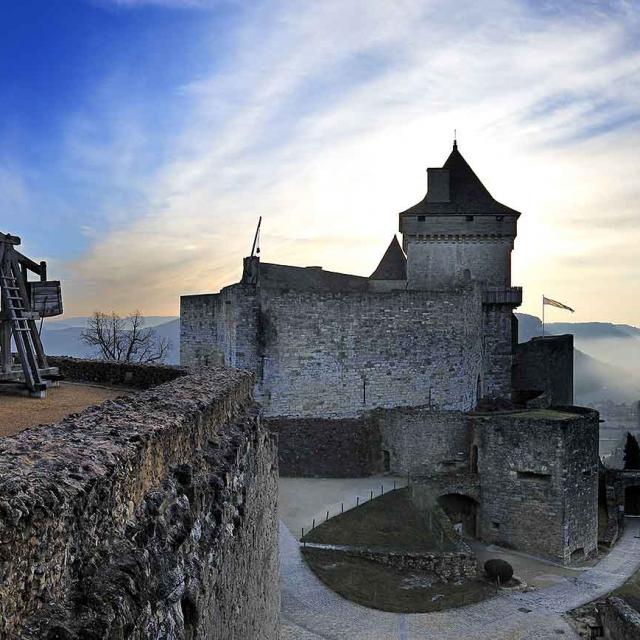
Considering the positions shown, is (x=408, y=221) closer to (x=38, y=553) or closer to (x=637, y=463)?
(x=637, y=463)

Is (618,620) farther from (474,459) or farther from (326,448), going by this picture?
(326,448)

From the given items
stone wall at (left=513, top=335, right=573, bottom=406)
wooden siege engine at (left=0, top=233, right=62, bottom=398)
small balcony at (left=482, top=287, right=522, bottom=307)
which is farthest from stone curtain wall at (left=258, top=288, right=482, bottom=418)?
wooden siege engine at (left=0, top=233, right=62, bottom=398)

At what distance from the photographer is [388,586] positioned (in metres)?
14.9

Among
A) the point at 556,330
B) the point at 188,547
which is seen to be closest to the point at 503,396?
the point at 188,547

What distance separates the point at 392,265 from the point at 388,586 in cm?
2026

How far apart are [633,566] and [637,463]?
1316cm

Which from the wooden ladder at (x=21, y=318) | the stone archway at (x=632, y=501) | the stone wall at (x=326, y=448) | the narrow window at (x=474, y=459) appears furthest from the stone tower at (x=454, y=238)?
the wooden ladder at (x=21, y=318)

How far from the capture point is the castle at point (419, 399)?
1897 centimetres

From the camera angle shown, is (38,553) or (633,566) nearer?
(38,553)

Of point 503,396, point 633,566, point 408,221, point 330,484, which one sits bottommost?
point 633,566

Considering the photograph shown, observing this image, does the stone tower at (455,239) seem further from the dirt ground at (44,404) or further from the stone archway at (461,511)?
the dirt ground at (44,404)

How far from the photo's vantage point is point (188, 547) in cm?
320

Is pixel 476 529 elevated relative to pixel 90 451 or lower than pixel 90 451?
lower

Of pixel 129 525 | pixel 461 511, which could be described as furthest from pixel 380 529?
pixel 129 525
